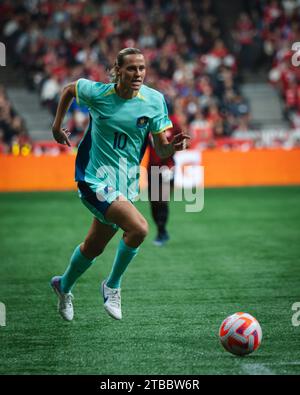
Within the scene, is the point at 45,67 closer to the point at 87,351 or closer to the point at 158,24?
the point at 158,24

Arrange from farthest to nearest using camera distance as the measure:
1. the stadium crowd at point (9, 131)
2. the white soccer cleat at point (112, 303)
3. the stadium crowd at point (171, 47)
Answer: the stadium crowd at point (171, 47) < the stadium crowd at point (9, 131) < the white soccer cleat at point (112, 303)

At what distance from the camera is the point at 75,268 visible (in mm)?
7418

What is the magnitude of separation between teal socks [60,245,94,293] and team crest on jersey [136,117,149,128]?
114 cm

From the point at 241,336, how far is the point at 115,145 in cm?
196

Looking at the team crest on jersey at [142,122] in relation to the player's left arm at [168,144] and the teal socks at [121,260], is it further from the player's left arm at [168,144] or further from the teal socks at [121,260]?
the teal socks at [121,260]

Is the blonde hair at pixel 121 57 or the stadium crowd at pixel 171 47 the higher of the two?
the blonde hair at pixel 121 57

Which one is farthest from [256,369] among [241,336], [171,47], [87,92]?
[171,47]

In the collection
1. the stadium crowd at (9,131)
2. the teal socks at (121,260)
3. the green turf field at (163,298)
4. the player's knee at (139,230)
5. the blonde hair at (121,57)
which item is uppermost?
the blonde hair at (121,57)

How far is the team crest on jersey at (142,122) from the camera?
23.5 feet

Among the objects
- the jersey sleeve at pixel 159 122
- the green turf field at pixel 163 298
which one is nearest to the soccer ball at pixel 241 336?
the green turf field at pixel 163 298

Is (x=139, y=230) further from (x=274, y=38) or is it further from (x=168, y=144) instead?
(x=274, y=38)

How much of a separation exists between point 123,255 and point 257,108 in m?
19.9

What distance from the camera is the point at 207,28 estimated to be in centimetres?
2711
